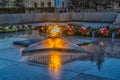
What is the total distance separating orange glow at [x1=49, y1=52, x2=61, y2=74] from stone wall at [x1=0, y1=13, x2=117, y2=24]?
15.9 m

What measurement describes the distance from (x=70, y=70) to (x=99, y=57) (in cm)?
146

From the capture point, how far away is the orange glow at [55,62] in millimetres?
5316

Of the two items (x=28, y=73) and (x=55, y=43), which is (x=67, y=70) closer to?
(x=28, y=73)

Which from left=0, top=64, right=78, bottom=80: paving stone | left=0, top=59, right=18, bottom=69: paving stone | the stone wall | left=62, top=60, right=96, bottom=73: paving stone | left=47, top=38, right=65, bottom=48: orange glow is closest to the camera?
left=0, top=64, right=78, bottom=80: paving stone

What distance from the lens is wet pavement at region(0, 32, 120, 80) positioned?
476 centimetres

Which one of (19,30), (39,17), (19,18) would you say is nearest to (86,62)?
(19,30)

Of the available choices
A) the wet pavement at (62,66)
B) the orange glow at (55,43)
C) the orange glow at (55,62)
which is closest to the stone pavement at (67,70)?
the wet pavement at (62,66)

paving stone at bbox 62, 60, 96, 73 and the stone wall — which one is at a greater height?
paving stone at bbox 62, 60, 96, 73

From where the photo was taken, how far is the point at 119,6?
42281mm

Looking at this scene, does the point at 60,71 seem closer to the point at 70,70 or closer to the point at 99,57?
the point at 70,70

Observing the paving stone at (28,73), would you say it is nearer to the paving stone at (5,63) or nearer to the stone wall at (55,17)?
the paving stone at (5,63)

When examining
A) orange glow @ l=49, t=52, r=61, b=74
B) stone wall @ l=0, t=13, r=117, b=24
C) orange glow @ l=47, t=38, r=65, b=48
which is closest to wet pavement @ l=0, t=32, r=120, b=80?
orange glow @ l=49, t=52, r=61, b=74

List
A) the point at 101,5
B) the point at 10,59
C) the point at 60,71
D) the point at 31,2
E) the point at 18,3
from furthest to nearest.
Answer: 1. the point at 31,2
2. the point at 18,3
3. the point at 101,5
4. the point at 10,59
5. the point at 60,71

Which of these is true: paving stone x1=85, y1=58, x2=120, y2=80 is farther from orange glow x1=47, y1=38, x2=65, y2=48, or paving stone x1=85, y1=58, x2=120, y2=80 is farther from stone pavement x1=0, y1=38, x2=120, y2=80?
orange glow x1=47, y1=38, x2=65, y2=48
